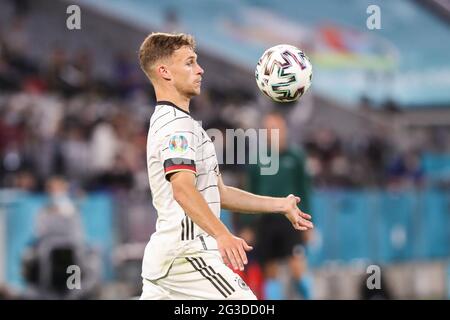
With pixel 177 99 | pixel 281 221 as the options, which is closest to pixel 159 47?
pixel 177 99

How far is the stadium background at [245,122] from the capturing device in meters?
12.5

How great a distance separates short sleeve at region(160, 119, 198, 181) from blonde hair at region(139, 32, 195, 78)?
18.3 inches

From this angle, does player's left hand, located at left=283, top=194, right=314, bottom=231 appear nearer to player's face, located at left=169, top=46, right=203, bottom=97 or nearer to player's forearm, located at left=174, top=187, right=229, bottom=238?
player's forearm, located at left=174, top=187, right=229, bottom=238

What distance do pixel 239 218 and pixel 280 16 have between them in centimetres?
826

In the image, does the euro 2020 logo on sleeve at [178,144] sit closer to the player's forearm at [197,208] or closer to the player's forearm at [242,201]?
the player's forearm at [197,208]

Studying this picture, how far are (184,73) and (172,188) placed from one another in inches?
30.4

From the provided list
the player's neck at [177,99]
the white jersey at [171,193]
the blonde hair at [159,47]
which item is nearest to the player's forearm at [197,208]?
the white jersey at [171,193]

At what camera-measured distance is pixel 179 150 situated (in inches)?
225

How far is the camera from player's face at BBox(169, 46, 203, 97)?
6043mm

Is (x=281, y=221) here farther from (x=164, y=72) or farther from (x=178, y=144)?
(x=178, y=144)

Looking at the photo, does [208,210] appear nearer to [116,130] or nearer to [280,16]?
[116,130]

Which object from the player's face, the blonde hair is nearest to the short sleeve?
the player's face

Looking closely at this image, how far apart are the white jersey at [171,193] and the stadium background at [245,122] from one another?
5.96 meters
